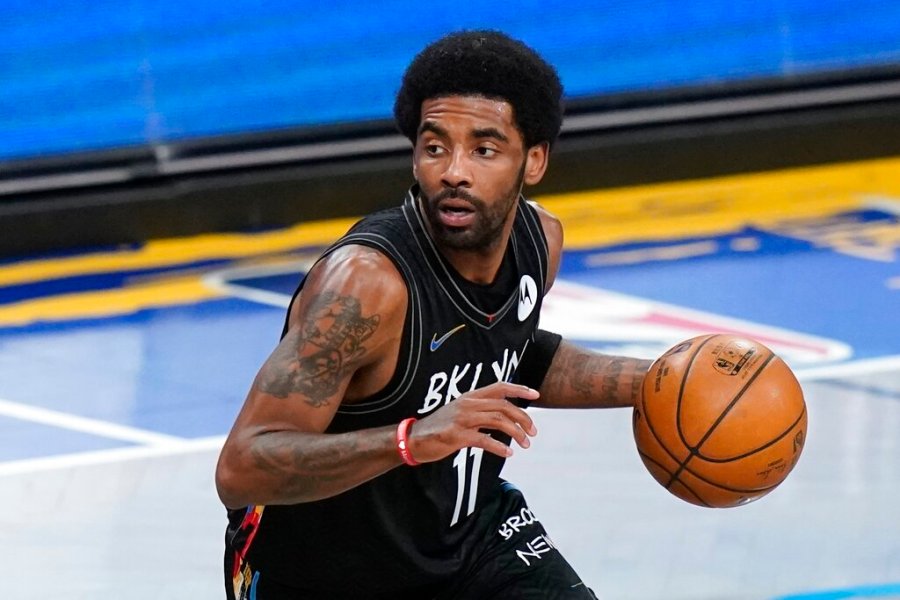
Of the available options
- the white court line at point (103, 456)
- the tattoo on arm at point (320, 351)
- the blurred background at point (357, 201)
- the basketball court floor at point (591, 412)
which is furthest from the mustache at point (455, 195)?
the white court line at point (103, 456)

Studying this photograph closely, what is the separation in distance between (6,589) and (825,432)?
2921 mm

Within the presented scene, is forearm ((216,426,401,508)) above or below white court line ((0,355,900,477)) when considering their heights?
above

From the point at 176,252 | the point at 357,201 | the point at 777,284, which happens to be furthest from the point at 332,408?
the point at 357,201

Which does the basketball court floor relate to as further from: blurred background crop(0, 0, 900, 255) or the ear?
the ear

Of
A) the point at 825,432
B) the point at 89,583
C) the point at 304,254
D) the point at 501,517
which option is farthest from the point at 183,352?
the point at 501,517

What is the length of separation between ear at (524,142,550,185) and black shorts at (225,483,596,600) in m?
0.83

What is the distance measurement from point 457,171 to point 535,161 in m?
0.30

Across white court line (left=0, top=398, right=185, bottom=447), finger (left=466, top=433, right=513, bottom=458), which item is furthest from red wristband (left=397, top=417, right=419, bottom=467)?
white court line (left=0, top=398, right=185, bottom=447)

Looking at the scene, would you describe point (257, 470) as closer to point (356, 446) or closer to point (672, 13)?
point (356, 446)

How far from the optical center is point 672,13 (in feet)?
28.0

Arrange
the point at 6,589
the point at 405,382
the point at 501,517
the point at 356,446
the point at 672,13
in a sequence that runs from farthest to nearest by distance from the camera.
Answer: the point at 672,13 < the point at 6,589 < the point at 501,517 < the point at 405,382 < the point at 356,446

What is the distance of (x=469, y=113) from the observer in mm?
3277

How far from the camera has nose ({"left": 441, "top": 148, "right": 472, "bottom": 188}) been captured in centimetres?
324

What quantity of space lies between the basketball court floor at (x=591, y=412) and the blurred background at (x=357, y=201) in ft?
0.06
